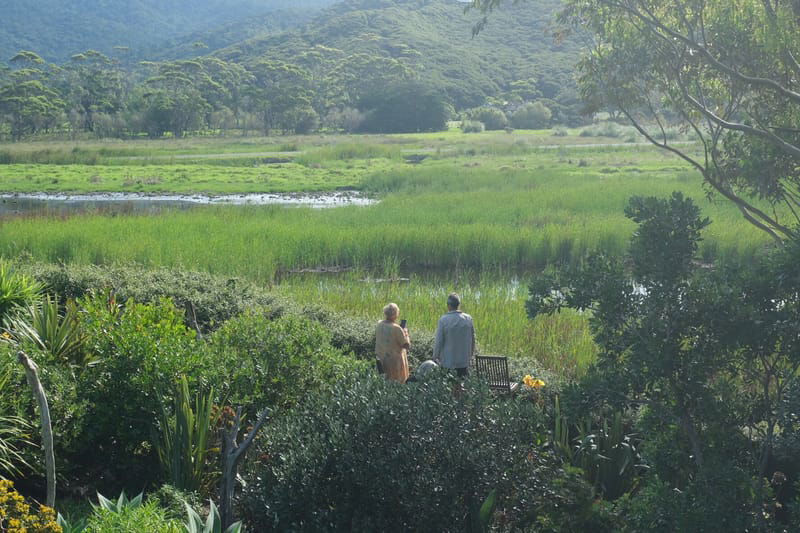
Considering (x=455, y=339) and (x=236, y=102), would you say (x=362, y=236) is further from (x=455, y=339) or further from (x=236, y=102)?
(x=236, y=102)

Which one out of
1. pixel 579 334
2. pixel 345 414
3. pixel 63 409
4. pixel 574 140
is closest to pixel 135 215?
pixel 579 334

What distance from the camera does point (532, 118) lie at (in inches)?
3959

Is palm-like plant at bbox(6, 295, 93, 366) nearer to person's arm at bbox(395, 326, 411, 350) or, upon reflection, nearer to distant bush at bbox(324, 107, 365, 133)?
person's arm at bbox(395, 326, 411, 350)

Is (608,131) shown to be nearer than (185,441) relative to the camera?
No

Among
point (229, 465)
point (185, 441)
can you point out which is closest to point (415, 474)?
point (229, 465)

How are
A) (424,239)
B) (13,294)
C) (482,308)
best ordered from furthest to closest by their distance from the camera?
(424,239) < (482,308) < (13,294)

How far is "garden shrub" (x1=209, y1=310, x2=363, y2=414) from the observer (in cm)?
741

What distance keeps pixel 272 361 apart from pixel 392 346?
182cm

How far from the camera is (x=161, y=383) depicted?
23.0ft

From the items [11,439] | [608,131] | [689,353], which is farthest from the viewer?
[608,131]

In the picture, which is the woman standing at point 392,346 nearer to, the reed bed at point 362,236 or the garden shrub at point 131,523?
the garden shrub at point 131,523

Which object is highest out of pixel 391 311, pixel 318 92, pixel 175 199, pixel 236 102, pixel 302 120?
pixel 318 92

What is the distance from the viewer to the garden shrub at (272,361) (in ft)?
24.3

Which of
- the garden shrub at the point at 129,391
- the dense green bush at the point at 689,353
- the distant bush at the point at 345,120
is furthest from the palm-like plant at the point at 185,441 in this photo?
the distant bush at the point at 345,120
